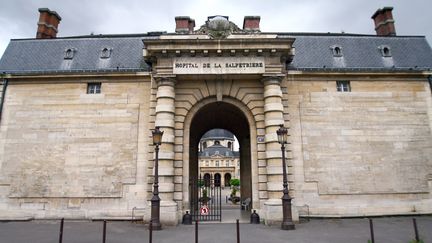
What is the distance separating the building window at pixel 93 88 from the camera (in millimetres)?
14261

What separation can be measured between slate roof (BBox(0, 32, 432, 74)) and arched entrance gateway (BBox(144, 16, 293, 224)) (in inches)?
82.0

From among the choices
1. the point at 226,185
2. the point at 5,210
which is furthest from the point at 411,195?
the point at 226,185

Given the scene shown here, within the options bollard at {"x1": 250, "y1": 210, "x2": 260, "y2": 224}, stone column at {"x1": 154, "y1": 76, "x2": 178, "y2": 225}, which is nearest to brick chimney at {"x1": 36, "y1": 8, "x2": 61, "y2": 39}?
stone column at {"x1": 154, "y1": 76, "x2": 178, "y2": 225}

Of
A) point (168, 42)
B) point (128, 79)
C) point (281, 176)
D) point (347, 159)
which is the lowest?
point (281, 176)

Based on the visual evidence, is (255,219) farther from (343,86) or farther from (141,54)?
(141,54)

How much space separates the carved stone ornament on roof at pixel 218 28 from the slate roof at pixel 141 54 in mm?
3536

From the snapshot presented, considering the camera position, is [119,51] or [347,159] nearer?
[347,159]

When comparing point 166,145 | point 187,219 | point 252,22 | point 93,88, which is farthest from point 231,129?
point 93,88

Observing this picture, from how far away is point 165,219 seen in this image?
447 inches

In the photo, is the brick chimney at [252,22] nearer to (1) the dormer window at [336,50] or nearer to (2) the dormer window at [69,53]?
(1) the dormer window at [336,50]

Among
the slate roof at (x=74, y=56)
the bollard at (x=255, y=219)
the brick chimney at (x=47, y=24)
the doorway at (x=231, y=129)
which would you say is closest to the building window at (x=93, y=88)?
the slate roof at (x=74, y=56)

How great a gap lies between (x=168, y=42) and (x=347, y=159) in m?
10.3

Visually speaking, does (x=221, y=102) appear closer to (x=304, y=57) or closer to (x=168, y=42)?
(x=168, y=42)

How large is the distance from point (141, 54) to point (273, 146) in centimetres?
878
